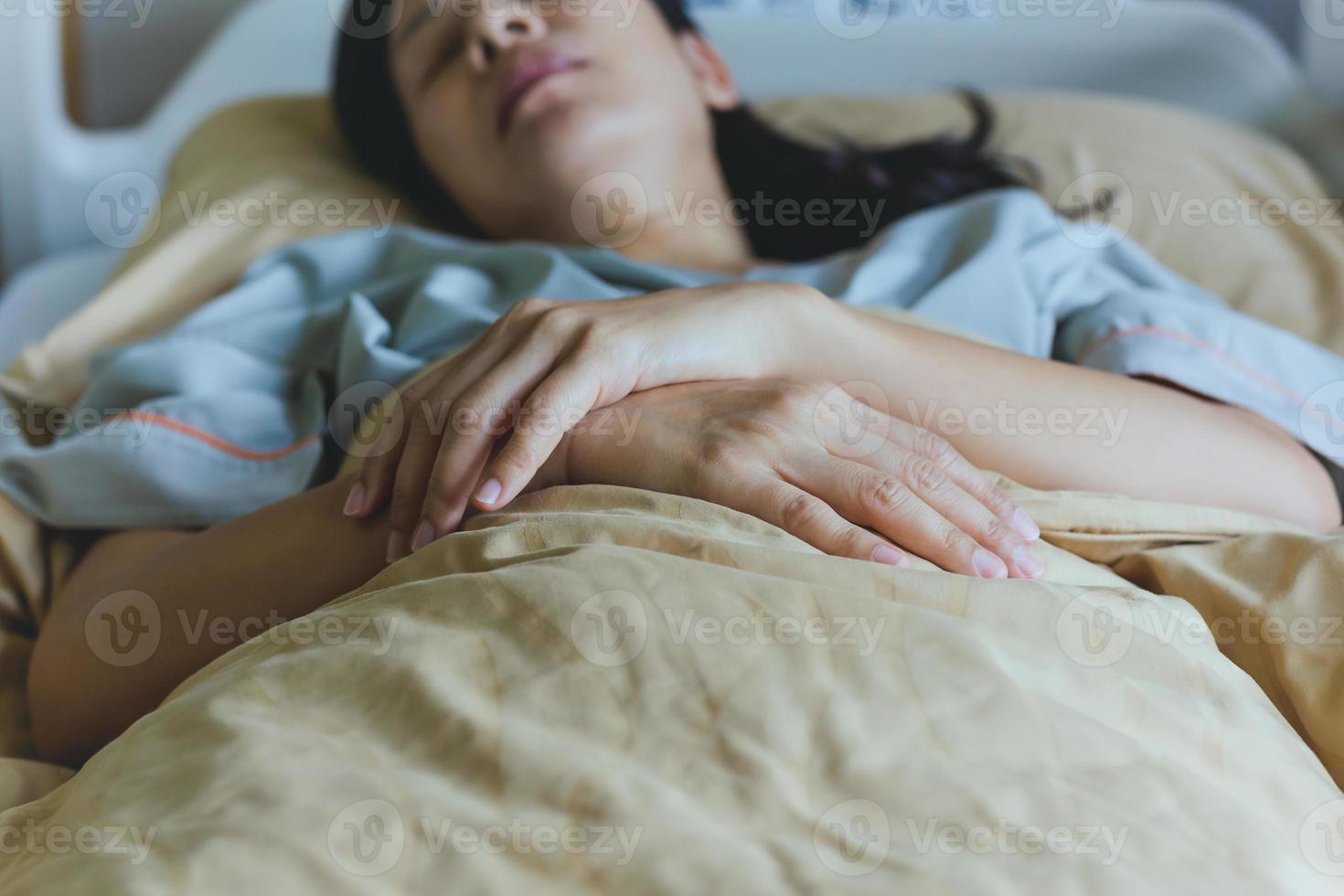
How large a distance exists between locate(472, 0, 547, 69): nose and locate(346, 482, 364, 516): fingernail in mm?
562

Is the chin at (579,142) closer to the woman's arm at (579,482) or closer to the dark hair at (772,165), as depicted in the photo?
the dark hair at (772,165)

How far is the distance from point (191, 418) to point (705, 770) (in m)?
0.59

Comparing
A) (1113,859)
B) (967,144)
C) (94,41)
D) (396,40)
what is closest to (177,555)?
(1113,859)

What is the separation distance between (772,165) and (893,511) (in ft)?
2.55

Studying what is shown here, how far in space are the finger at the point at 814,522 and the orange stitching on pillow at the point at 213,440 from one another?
1.38 feet

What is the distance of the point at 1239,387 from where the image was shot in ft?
2.74

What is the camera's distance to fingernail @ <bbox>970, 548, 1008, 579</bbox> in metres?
0.59

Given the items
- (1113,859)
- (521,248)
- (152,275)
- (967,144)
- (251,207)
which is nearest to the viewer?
(1113,859)

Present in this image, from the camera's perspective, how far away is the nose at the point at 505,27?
1.11 metres

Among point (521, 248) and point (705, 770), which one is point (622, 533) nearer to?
point (705, 770)

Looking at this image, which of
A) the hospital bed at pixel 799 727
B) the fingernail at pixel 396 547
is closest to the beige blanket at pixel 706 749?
the hospital bed at pixel 799 727

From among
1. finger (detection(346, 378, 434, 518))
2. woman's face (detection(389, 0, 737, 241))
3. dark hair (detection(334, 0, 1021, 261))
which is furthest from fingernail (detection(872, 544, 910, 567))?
dark hair (detection(334, 0, 1021, 261))

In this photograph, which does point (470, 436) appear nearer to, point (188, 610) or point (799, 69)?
point (188, 610)

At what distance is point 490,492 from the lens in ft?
2.12
